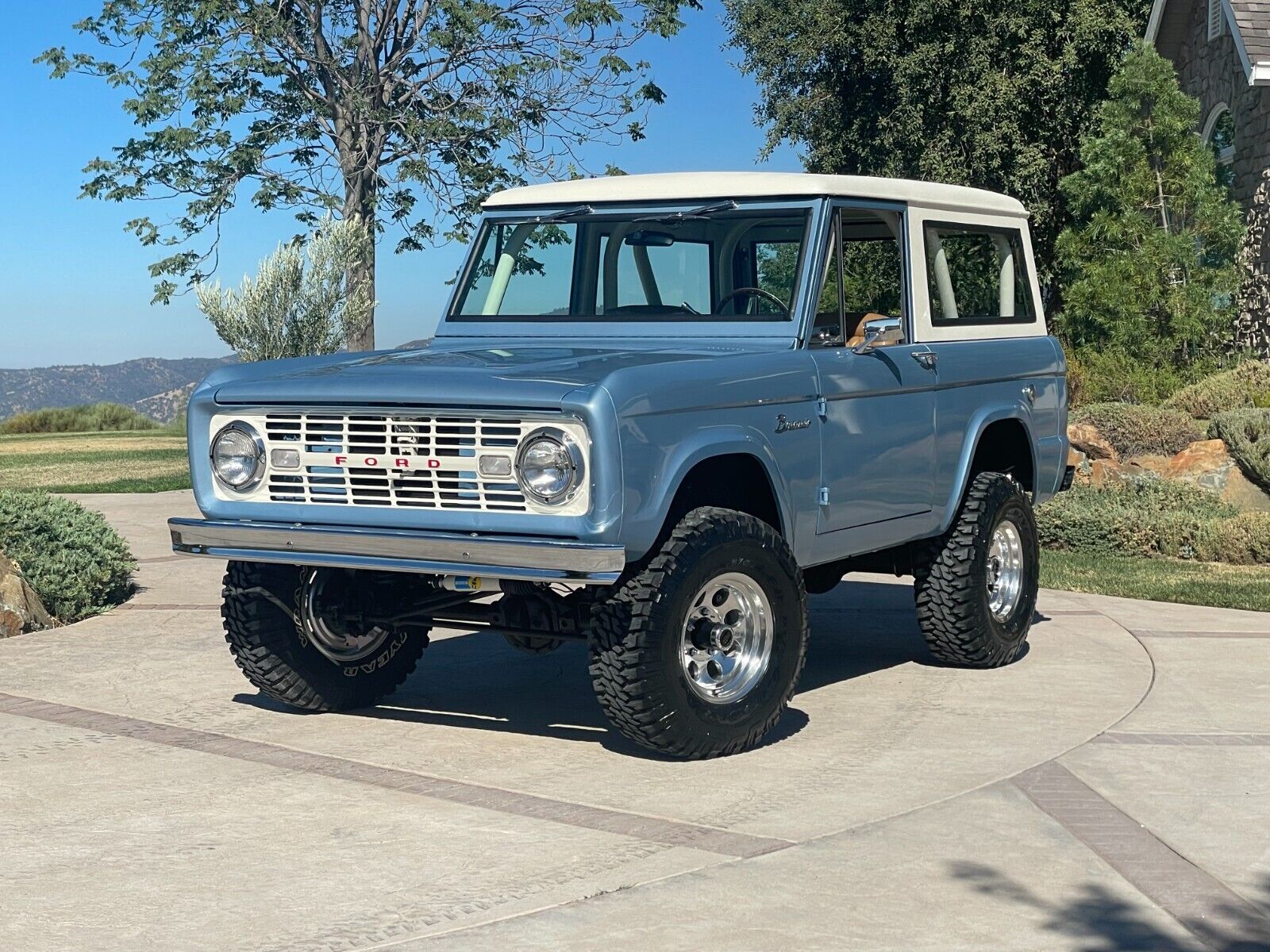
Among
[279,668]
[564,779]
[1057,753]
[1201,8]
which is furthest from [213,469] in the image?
[1201,8]

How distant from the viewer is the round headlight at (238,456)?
6824 mm

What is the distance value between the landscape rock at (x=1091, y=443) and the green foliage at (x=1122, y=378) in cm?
359

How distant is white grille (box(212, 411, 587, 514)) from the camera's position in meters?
6.21

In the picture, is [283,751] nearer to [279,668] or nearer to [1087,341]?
[279,668]

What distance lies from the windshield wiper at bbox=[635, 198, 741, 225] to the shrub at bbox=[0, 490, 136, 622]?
4.59 m

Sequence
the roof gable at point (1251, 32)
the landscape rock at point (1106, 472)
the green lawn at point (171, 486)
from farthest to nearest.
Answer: the roof gable at point (1251, 32) < the landscape rock at point (1106, 472) < the green lawn at point (171, 486)

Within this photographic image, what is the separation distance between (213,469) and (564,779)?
1.95 meters

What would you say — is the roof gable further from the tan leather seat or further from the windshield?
the windshield

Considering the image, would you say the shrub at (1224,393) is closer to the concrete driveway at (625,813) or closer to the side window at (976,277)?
the side window at (976,277)

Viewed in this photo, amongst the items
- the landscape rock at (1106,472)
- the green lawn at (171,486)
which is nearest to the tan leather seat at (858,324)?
the green lawn at (171,486)

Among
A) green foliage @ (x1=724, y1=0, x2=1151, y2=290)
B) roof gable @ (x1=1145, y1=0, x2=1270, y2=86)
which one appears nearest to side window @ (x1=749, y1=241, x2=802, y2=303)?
roof gable @ (x1=1145, y1=0, x2=1270, y2=86)

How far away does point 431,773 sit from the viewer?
6422 millimetres

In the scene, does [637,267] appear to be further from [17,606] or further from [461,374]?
[17,606]

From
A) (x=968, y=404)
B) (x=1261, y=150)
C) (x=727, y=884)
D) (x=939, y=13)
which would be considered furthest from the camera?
(x=939, y=13)
